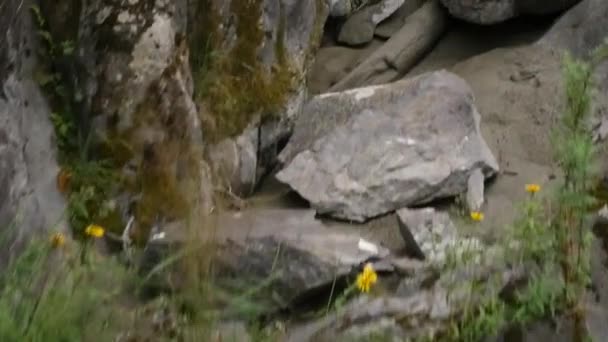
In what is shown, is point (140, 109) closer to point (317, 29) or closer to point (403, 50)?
point (317, 29)

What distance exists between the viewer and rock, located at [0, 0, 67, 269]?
12.1 feet

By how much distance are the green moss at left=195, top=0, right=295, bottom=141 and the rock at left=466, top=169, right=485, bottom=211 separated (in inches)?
36.4

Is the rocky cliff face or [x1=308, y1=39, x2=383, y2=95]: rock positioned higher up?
the rocky cliff face

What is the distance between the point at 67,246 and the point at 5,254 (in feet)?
0.66

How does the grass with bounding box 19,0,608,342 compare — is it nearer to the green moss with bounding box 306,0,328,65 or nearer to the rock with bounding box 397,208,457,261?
the rock with bounding box 397,208,457,261

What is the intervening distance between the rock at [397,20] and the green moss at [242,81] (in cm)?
112

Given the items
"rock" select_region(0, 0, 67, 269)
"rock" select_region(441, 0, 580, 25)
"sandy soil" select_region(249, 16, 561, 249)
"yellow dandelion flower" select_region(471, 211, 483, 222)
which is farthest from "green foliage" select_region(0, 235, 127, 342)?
"rock" select_region(441, 0, 580, 25)

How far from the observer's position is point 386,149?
4.45 m

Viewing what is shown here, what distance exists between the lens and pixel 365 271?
3654 millimetres

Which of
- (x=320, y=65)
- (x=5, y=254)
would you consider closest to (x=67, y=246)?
(x=5, y=254)

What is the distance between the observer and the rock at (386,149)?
430 centimetres

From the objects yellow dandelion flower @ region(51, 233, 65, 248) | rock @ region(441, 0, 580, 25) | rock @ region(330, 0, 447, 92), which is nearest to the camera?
yellow dandelion flower @ region(51, 233, 65, 248)

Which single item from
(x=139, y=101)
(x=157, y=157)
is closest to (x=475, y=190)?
(x=157, y=157)

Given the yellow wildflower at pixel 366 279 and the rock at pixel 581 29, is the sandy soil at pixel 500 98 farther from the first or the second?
the yellow wildflower at pixel 366 279
